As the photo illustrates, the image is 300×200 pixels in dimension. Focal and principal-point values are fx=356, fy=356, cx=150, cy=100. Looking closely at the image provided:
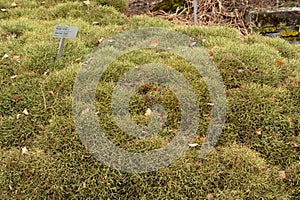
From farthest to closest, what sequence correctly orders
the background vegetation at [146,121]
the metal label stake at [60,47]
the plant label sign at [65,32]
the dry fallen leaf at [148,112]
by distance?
the metal label stake at [60,47] → the plant label sign at [65,32] → the dry fallen leaf at [148,112] → the background vegetation at [146,121]

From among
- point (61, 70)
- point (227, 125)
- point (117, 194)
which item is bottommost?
point (117, 194)

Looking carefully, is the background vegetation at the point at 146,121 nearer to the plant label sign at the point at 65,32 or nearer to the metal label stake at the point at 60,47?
the metal label stake at the point at 60,47

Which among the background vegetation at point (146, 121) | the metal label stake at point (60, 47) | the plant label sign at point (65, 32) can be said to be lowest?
the background vegetation at point (146, 121)

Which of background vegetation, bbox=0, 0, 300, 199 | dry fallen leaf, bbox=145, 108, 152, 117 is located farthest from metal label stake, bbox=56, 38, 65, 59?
dry fallen leaf, bbox=145, 108, 152, 117

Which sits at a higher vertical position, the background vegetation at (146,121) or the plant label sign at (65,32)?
the plant label sign at (65,32)

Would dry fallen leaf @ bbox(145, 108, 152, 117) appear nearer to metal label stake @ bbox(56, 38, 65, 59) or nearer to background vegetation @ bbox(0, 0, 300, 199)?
background vegetation @ bbox(0, 0, 300, 199)

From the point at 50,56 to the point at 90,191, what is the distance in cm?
169

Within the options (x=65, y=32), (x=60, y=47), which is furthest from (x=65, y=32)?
(x=60, y=47)

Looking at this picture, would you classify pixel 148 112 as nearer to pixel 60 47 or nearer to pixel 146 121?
pixel 146 121

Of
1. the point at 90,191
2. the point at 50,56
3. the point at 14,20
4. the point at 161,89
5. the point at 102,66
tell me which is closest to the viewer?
the point at 90,191

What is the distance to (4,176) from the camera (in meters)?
2.47

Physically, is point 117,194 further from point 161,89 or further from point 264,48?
point 264,48

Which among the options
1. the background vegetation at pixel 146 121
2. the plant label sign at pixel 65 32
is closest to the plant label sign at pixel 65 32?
the plant label sign at pixel 65 32

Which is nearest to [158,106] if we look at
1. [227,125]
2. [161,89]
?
[161,89]
